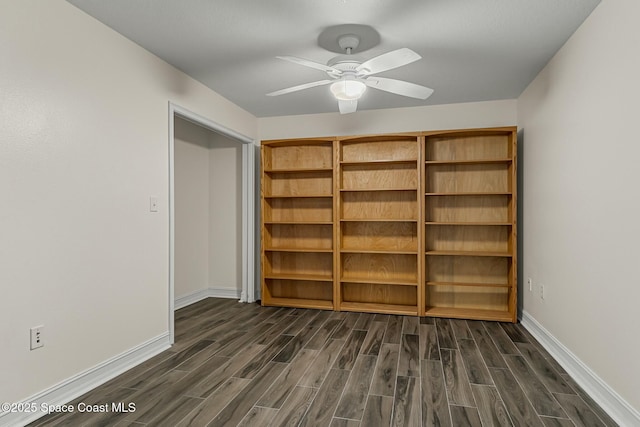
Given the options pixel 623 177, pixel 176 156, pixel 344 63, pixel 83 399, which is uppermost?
pixel 344 63

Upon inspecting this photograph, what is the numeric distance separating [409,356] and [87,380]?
2230mm

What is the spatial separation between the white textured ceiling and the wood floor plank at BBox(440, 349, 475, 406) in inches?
92.7

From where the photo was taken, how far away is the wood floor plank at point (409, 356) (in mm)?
2547

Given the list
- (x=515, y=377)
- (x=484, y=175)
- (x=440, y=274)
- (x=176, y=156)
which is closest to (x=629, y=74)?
(x=515, y=377)

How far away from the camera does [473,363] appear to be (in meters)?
2.69

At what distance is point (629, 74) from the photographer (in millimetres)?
1887

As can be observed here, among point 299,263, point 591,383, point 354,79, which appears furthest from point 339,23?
point 299,263

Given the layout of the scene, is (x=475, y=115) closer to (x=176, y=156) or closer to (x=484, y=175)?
(x=484, y=175)

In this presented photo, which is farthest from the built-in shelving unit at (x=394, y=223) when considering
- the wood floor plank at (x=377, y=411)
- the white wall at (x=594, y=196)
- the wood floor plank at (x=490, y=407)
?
the wood floor plank at (x=377, y=411)

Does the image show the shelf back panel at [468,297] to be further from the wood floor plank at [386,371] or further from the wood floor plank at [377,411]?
the wood floor plank at [377,411]

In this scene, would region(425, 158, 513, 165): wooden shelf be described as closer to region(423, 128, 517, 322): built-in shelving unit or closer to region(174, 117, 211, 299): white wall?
region(423, 128, 517, 322): built-in shelving unit

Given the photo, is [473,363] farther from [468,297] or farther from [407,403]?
[468,297]

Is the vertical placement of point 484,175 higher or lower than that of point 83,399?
higher

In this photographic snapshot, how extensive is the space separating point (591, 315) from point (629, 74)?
1416 millimetres
